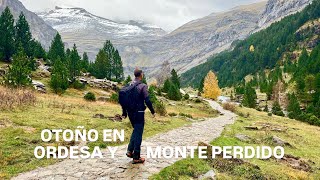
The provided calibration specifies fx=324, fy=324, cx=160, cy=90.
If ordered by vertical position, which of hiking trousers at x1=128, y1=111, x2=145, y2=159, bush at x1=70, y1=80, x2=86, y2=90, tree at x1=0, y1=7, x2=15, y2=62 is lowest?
hiking trousers at x1=128, y1=111, x2=145, y2=159

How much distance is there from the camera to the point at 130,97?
12.9 metres

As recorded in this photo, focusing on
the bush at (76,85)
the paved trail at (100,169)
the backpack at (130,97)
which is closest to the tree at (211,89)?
the bush at (76,85)

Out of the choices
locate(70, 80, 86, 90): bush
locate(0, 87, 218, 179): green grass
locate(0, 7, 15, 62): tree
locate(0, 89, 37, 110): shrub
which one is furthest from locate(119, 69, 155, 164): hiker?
locate(0, 7, 15, 62): tree

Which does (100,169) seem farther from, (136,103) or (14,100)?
(14,100)

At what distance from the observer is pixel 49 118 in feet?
76.1

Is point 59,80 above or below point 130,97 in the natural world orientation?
above

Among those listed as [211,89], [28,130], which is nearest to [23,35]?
[211,89]

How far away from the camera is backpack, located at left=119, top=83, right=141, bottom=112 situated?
42.1 ft

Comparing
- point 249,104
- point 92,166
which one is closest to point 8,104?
point 92,166

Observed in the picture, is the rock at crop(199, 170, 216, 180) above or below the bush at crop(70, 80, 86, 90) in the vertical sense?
below

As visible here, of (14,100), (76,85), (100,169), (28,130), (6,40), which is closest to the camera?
(100,169)

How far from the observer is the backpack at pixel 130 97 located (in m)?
12.8

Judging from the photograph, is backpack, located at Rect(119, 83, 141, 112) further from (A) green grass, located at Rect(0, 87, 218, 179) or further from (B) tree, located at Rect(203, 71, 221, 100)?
(B) tree, located at Rect(203, 71, 221, 100)

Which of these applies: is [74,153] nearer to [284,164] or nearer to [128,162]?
[128,162]
